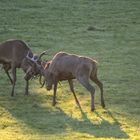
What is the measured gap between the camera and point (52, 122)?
1639 cm

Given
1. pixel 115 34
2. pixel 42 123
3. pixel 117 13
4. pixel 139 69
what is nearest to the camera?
pixel 42 123

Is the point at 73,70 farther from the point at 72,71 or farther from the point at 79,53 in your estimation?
the point at 79,53

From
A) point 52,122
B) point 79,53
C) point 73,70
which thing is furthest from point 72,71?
point 79,53

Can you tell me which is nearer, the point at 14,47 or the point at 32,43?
the point at 14,47

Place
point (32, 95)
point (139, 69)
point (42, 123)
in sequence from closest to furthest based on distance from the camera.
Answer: point (42, 123), point (32, 95), point (139, 69)

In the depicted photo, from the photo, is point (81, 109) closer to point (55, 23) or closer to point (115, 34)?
point (115, 34)

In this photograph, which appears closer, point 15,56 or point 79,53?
point 15,56

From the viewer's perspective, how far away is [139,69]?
24.1m

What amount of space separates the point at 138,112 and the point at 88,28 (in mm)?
16452

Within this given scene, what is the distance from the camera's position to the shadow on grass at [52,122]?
1546cm

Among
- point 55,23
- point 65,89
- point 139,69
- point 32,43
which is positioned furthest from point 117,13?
point 65,89

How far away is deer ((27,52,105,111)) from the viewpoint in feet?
57.8

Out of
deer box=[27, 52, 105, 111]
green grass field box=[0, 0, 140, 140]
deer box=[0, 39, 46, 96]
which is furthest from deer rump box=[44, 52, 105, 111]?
deer box=[0, 39, 46, 96]

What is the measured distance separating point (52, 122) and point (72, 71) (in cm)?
210
